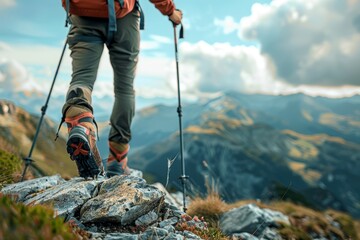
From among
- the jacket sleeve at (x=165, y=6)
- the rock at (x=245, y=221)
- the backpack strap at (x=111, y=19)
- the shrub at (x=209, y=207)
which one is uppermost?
the jacket sleeve at (x=165, y=6)

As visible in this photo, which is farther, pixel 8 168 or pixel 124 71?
pixel 8 168

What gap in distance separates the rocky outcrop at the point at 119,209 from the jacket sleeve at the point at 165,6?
9.77 ft

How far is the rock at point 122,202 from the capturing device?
3932mm

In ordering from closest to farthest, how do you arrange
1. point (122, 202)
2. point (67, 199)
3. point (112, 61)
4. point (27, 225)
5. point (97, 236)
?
point (27, 225) < point (97, 236) < point (122, 202) < point (67, 199) < point (112, 61)

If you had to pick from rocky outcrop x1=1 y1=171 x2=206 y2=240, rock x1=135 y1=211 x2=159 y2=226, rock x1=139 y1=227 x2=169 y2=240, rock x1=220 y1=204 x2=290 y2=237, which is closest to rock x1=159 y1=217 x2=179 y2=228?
rocky outcrop x1=1 y1=171 x2=206 y2=240

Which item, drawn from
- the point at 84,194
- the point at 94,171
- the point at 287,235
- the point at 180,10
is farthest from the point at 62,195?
the point at 287,235

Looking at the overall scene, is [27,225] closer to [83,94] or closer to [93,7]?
[83,94]

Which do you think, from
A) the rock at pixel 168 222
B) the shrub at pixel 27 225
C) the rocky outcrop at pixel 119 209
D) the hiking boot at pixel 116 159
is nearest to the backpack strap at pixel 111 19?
the hiking boot at pixel 116 159

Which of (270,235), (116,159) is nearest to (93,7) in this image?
(116,159)

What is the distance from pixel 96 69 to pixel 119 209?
87.3 inches

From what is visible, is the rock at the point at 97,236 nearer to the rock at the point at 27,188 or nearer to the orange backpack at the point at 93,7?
the rock at the point at 27,188

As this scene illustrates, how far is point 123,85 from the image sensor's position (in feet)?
18.5

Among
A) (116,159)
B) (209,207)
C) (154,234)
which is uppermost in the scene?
(116,159)

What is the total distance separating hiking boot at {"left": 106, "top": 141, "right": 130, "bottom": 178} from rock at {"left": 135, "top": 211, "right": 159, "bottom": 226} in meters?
1.74
